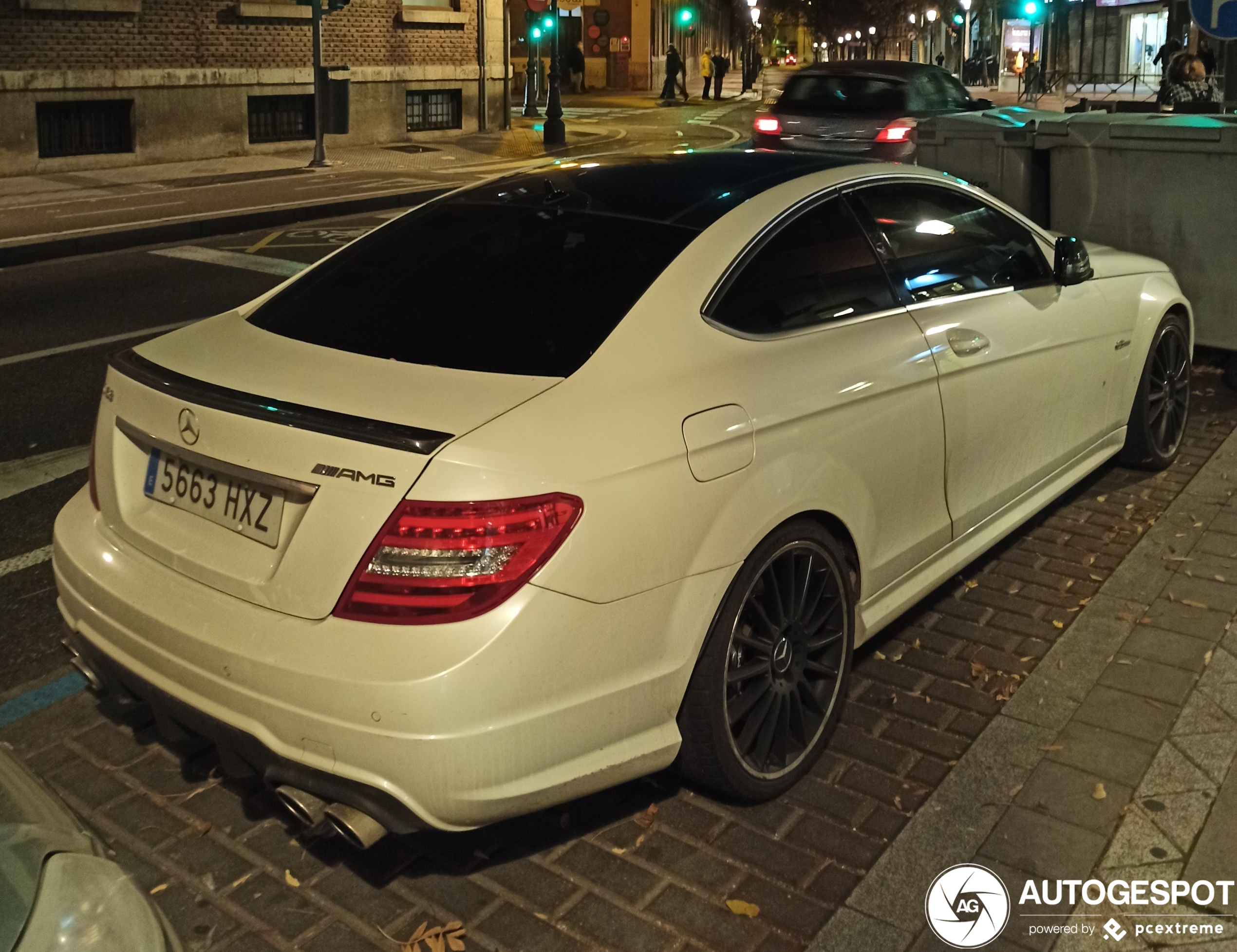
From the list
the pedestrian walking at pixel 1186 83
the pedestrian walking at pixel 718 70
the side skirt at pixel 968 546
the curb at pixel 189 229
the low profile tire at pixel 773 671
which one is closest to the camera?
the low profile tire at pixel 773 671

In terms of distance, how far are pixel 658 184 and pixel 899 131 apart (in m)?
10.7

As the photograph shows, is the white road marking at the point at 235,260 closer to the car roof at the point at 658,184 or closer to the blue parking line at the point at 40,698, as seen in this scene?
the car roof at the point at 658,184

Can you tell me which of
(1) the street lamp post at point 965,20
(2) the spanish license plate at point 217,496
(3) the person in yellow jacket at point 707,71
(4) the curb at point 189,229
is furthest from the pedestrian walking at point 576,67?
(2) the spanish license plate at point 217,496

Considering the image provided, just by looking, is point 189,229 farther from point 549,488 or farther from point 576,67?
point 576,67

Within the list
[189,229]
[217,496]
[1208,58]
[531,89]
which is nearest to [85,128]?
[189,229]

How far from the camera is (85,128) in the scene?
777 inches

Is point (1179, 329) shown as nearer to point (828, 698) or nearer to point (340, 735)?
point (828, 698)

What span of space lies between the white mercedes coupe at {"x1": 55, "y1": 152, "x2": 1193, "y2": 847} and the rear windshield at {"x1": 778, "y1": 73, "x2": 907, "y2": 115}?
34.6 feet

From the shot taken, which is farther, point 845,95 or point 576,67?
point 576,67

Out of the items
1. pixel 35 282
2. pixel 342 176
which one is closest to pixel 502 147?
pixel 342 176

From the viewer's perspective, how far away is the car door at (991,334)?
164 inches

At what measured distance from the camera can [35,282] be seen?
11.1m

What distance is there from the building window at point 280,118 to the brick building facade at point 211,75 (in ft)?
0.07

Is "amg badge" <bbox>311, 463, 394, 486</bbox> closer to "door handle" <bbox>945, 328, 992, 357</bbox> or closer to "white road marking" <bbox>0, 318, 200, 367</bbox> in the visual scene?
"door handle" <bbox>945, 328, 992, 357</bbox>
